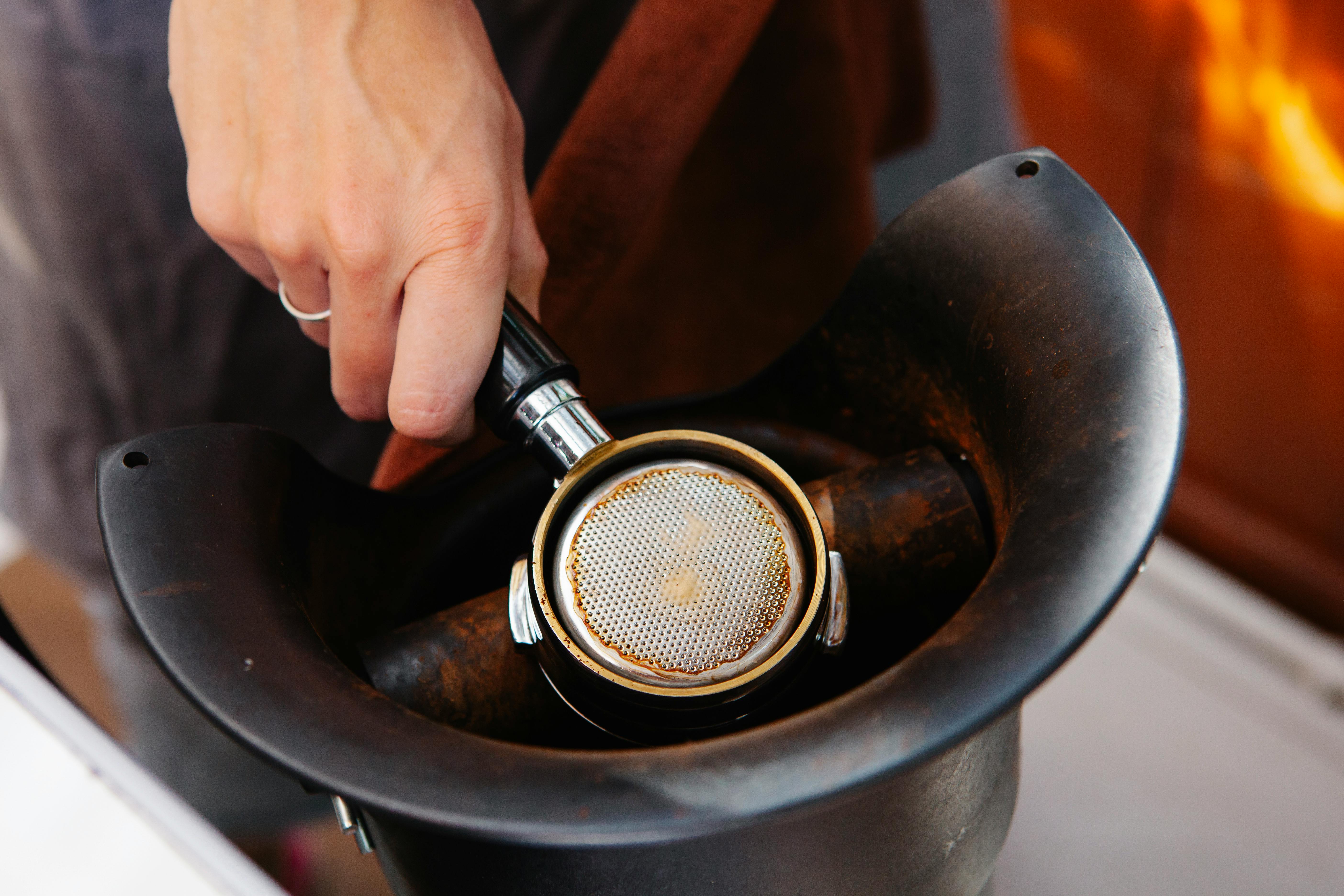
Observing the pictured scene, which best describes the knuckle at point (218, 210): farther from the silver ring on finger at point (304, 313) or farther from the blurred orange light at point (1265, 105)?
the blurred orange light at point (1265, 105)

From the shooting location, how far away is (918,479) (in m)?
0.41

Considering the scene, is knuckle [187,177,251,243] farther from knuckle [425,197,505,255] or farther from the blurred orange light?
the blurred orange light

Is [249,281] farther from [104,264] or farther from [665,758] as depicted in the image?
[665,758]

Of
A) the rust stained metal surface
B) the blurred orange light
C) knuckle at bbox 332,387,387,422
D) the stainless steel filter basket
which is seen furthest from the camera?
the blurred orange light

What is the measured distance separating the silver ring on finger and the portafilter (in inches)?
6.2

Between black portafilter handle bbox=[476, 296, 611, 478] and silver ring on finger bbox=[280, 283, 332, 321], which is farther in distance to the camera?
silver ring on finger bbox=[280, 283, 332, 321]

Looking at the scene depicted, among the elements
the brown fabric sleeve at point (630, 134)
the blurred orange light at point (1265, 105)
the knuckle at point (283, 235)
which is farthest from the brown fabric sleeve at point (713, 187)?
the blurred orange light at point (1265, 105)

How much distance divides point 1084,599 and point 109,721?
1.46 meters

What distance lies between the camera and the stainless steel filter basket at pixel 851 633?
25 cm

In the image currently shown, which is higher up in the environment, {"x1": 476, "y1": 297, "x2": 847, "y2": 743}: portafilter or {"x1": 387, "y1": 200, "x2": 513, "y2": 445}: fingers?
{"x1": 387, "y1": 200, "x2": 513, "y2": 445}: fingers

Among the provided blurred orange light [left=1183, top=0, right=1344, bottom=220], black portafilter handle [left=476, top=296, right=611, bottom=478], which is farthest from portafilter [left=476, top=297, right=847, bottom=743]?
blurred orange light [left=1183, top=0, right=1344, bottom=220]

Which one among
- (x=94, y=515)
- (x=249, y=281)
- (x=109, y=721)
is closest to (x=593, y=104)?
(x=249, y=281)

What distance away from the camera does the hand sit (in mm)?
414

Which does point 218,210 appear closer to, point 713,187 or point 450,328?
point 450,328
